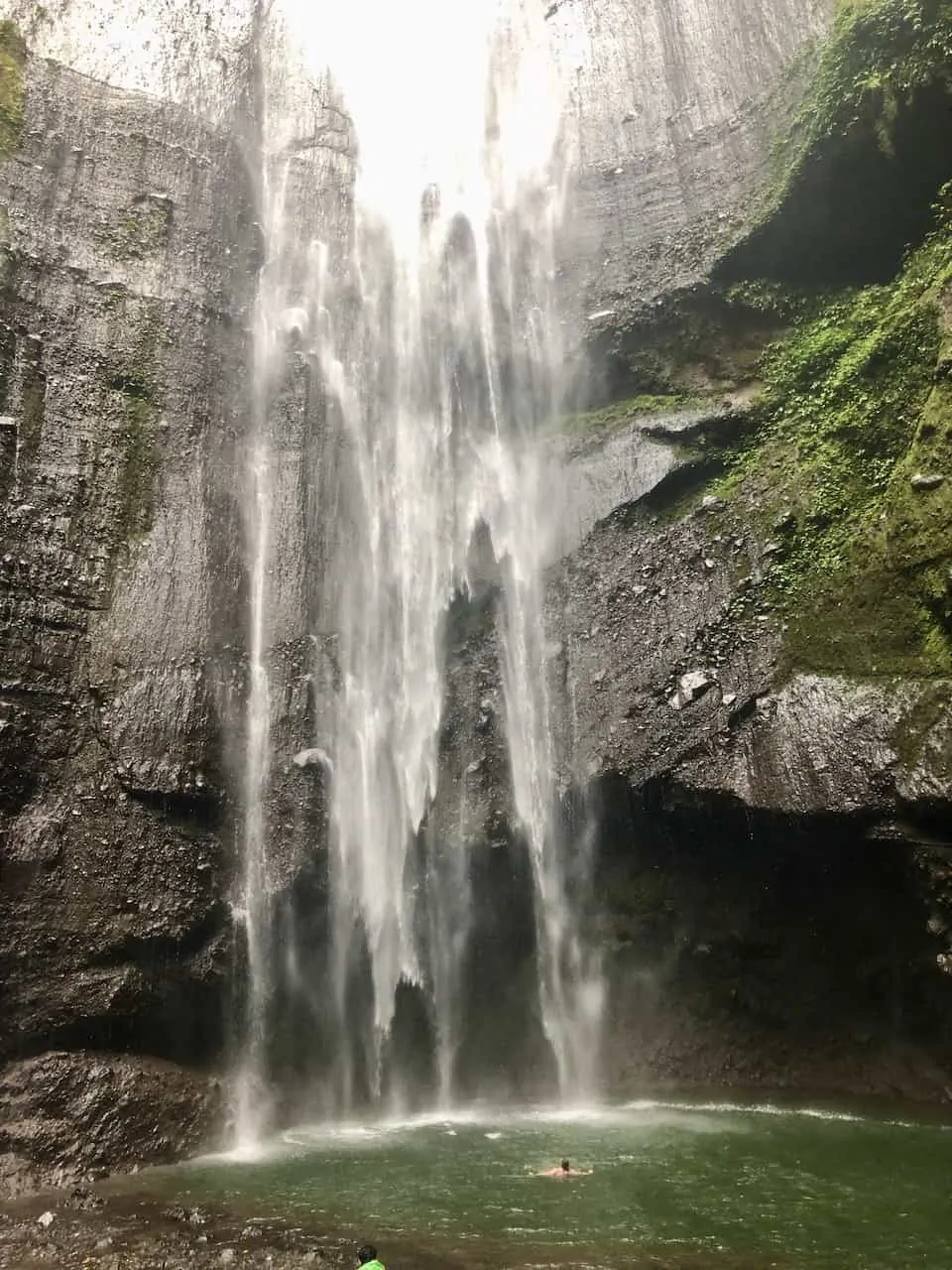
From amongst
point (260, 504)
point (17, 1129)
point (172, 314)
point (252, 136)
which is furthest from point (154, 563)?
point (252, 136)

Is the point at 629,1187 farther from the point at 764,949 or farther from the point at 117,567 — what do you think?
the point at 117,567

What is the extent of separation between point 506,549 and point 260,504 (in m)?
3.91

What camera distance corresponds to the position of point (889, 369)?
12930 millimetres

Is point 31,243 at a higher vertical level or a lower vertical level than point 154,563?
higher

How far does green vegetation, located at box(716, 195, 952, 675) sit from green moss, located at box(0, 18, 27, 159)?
1285 centimetres

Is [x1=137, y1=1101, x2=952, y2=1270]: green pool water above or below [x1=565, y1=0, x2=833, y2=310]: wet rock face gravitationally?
below

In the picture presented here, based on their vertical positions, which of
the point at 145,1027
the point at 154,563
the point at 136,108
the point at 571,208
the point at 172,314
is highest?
the point at 136,108

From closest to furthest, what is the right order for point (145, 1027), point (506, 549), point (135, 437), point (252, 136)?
1. point (145, 1027)
2. point (135, 437)
3. point (506, 549)
4. point (252, 136)

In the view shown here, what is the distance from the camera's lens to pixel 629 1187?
7738 millimetres

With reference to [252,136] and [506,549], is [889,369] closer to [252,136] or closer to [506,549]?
[506,549]

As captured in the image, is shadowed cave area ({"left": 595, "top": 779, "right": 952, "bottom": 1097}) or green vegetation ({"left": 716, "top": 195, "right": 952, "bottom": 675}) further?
green vegetation ({"left": 716, "top": 195, "right": 952, "bottom": 675})

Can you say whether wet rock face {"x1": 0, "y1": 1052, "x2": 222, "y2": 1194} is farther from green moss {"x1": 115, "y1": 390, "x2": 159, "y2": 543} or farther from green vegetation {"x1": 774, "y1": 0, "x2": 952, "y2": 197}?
green vegetation {"x1": 774, "y1": 0, "x2": 952, "y2": 197}

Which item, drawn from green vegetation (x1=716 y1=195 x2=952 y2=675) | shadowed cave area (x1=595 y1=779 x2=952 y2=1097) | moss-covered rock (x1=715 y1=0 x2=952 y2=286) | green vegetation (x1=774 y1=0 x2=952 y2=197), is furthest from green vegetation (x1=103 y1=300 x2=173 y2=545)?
green vegetation (x1=774 y1=0 x2=952 y2=197)

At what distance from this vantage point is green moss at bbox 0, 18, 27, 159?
15.2 metres
